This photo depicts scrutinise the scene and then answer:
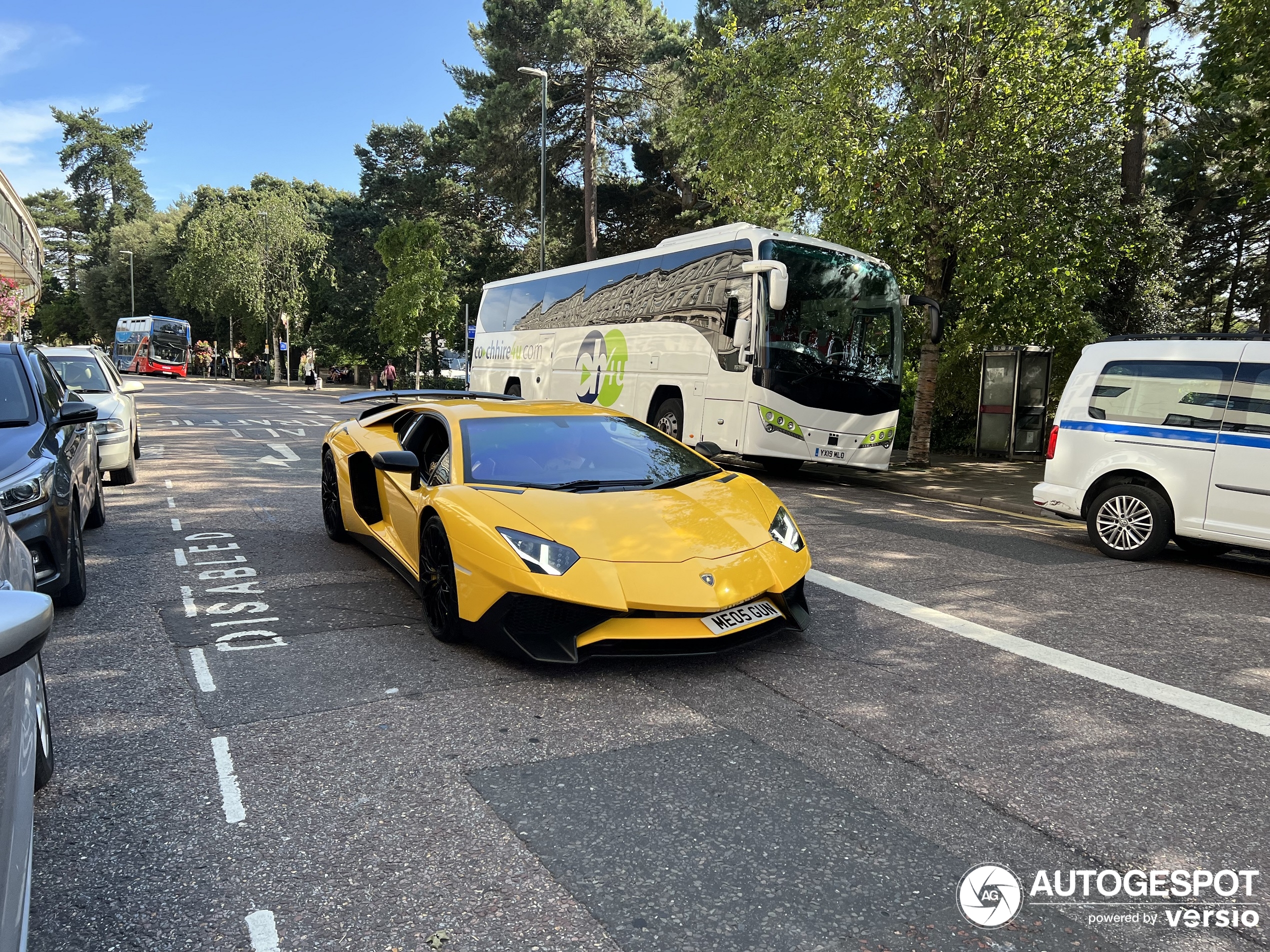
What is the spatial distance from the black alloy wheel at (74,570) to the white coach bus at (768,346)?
8.35 m

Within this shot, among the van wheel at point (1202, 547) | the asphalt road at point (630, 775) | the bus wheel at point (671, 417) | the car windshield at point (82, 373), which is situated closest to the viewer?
the asphalt road at point (630, 775)

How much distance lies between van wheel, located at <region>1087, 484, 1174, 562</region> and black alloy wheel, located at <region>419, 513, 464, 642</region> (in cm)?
605

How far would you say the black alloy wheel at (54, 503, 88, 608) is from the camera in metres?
5.36

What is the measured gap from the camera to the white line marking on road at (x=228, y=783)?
311cm

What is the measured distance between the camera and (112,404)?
10.9m

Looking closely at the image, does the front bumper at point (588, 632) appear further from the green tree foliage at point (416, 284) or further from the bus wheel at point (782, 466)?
the green tree foliage at point (416, 284)

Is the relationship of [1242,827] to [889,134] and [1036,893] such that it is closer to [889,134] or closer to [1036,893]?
[1036,893]

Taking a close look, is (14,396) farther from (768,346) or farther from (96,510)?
(768,346)

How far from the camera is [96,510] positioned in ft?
25.9

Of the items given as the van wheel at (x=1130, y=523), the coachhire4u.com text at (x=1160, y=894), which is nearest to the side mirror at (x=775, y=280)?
the van wheel at (x=1130, y=523)

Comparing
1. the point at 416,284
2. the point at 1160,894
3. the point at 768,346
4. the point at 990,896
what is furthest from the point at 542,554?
the point at 416,284

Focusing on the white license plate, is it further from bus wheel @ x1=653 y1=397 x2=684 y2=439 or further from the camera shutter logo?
bus wheel @ x1=653 y1=397 x2=684 y2=439

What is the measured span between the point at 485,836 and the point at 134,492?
9.03 meters

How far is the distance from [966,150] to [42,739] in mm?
14555
